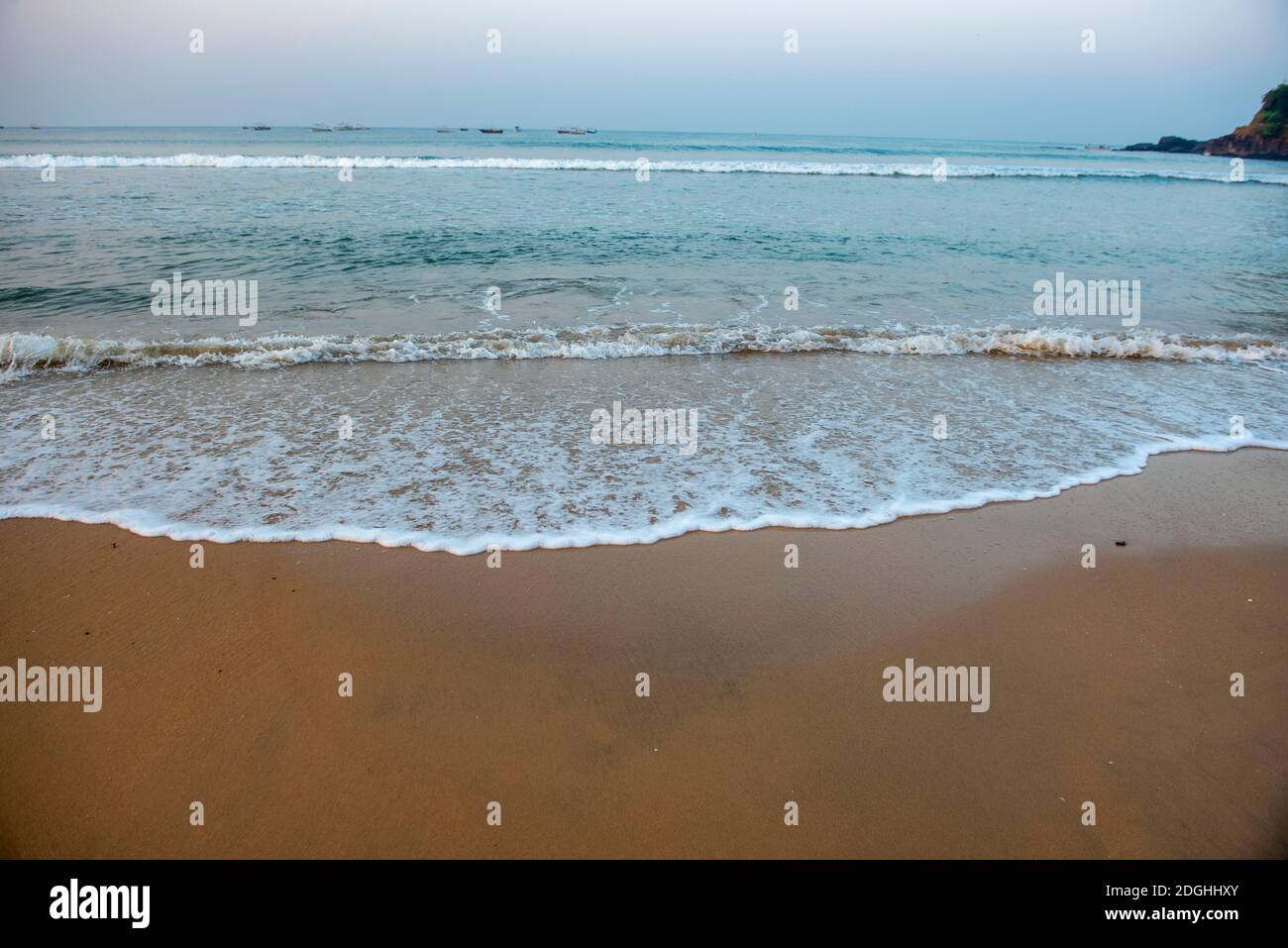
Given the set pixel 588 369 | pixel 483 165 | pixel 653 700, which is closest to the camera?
pixel 653 700

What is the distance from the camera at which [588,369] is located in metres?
7.78

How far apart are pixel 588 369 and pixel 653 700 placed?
5298 millimetres

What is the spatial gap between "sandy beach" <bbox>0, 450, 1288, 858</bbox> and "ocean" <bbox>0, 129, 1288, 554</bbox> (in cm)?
55

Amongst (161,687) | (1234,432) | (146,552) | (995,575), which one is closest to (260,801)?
(161,687)

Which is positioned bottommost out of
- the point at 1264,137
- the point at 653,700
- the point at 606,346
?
the point at 653,700

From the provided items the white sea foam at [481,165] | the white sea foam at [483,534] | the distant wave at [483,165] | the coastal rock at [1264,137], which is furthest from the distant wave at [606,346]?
the coastal rock at [1264,137]

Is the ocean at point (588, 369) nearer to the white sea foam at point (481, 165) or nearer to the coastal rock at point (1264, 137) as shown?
the white sea foam at point (481, 165)

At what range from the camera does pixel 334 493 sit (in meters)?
4.82

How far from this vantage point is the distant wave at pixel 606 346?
7594mm

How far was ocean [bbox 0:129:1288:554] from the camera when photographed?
4.88m

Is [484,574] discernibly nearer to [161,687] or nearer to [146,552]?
[161,687]
